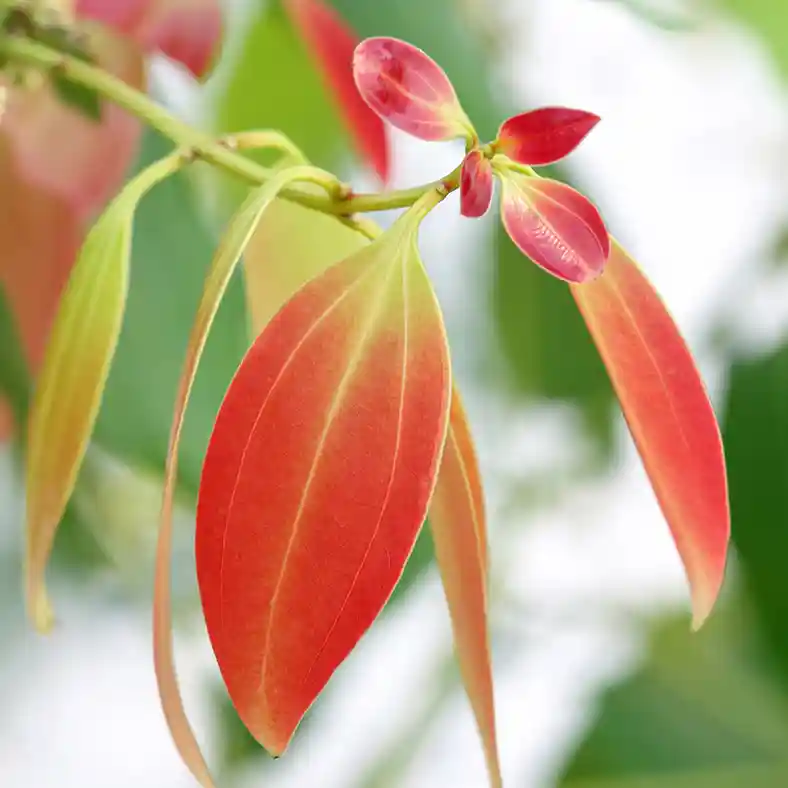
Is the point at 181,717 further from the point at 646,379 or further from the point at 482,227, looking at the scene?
the point at 482,227

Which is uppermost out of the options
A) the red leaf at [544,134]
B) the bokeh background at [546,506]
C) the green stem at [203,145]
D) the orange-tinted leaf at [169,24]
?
the red leaf at [544,134]

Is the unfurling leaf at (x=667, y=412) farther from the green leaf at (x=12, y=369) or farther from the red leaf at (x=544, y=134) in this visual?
the green leaf at (x=12, y=369)

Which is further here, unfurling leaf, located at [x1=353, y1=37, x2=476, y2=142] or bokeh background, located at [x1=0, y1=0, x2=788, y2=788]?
bokeh background, located at [x1=0, y1=0, x2=788, y2=788]

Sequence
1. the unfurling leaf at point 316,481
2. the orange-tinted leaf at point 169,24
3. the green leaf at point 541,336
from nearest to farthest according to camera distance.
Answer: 1. the unfurling leaf at point 316,481
2. the orange-tinted leaf at point 169,24
3. the green leaf at point 541,336

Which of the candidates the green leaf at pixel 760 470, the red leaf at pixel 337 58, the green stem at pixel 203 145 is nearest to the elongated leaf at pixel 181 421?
the green stem at pixel 203 145

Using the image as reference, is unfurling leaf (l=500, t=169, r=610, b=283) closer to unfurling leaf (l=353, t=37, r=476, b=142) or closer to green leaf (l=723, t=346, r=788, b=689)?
unfurling leaf (l=353, t=37, r=476, b=142)

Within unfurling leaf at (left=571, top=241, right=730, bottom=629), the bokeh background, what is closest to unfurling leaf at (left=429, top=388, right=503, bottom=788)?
unfurling leaf at (left=571, top=241, right=730, bottom=629)

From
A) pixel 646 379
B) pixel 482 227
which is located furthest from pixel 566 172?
pixel 646 379

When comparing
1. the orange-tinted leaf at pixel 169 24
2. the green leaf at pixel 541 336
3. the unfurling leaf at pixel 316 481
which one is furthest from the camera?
the green leaf at pixel 541 336
